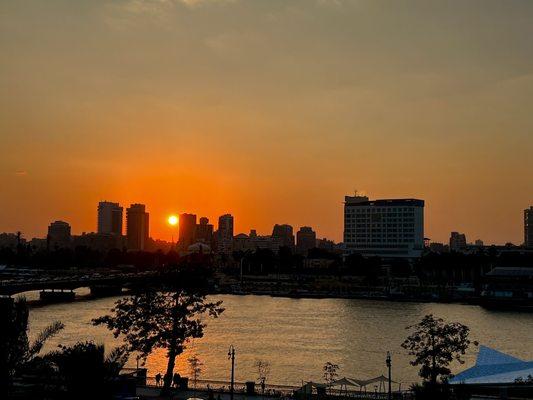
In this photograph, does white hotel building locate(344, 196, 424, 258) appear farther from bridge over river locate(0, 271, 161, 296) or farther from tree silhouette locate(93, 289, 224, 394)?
tree silhouette locate(93, 289, 224, 394)

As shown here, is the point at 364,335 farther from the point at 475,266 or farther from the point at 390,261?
the point at 390,261

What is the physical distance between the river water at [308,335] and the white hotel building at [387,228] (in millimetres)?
80036

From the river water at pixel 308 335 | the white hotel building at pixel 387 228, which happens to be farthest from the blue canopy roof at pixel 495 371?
the white hotel building at pixel 387 228

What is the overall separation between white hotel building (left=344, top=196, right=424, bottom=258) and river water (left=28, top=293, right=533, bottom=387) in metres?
80.0

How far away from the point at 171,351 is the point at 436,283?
112 m

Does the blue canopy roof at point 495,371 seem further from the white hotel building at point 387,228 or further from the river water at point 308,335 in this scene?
the white hotel building at point 387,228

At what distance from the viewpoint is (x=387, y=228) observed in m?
182

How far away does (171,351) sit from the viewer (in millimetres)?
29016

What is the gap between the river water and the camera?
138 ft

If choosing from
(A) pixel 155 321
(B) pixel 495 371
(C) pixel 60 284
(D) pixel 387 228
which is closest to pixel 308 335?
(B) pixel 495 371

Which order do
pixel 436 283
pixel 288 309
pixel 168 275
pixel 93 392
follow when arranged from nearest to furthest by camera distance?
pixel 93 392
pixel 168 275
pixel 288 309
pixel 436 283

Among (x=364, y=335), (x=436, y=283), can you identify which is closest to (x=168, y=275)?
(x=364, y=335)

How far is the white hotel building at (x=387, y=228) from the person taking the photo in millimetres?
179250

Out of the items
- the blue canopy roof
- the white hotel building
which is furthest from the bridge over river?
the white hotel building
